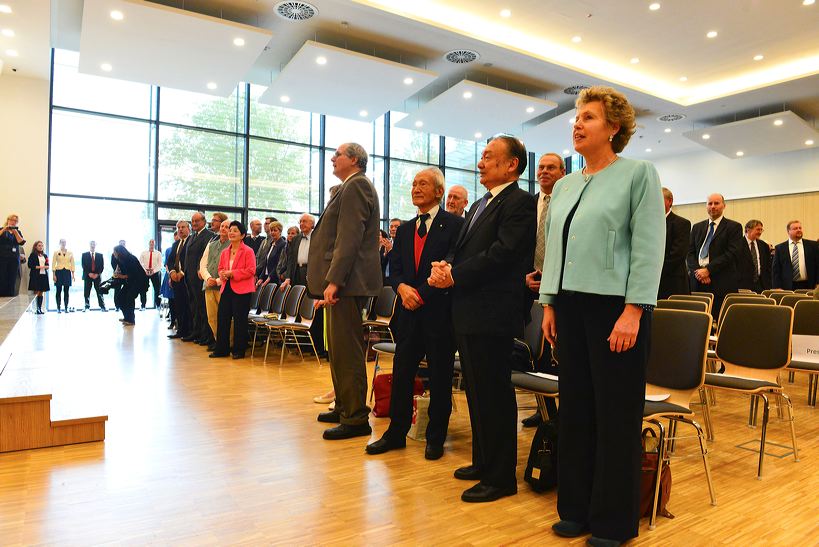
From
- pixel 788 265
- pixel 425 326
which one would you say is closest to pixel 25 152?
pixel 425 326

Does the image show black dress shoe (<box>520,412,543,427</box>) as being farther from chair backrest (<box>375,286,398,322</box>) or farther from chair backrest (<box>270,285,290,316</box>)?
chair backrest (<box>270,285,290,316</box>)

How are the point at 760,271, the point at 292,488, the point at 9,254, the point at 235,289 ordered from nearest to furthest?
1. the point at 292,488
2. the point at 235,289
3. the point at 760,271
4. the point at 9,254

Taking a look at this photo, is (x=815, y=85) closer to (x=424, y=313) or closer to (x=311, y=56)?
(x=311, y=56)

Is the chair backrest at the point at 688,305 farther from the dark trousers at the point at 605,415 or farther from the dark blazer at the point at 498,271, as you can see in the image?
the dark trousers at the point at 605,415

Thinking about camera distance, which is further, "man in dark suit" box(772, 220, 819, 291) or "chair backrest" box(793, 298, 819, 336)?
"man in dark suit" box(772, 220, 819, 291)

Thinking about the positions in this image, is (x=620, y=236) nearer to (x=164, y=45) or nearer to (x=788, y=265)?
(x=788, y=265)

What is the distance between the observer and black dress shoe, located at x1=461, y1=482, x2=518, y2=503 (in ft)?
7.29

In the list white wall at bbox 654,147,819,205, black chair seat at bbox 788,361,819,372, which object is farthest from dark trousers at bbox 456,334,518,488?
white wall at bbox 654,147,819,205

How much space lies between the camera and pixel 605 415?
6.05 ft

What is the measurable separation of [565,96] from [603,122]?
9.89m

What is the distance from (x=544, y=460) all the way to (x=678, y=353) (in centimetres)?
76

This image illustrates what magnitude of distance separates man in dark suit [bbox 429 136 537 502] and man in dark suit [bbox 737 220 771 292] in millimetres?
5392

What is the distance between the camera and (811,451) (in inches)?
116

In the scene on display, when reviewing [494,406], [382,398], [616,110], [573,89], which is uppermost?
[573,89]
